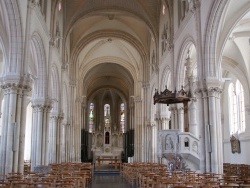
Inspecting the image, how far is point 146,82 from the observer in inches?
1410

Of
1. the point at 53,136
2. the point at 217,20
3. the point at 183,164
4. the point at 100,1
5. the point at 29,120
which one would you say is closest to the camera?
the point at 217,20

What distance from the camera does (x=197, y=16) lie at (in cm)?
1778

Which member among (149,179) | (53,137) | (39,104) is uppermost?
(39,104)

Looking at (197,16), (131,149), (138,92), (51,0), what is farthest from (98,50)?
(197,16)

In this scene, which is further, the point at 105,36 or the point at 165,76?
the point at 105,36

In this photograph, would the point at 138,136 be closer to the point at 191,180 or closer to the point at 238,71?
the point at 238,71

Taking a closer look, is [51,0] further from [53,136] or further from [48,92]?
[53,136]

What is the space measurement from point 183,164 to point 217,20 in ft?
27.3

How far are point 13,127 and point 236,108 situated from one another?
23.2m

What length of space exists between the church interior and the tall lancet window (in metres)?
0.10

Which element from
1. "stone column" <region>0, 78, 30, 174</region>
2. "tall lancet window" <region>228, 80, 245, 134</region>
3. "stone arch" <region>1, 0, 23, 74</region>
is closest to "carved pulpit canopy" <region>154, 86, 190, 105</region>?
"stone column" <region>0, 78, 30, 174</region>

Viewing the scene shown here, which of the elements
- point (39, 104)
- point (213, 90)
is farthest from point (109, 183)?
point (213, 90)

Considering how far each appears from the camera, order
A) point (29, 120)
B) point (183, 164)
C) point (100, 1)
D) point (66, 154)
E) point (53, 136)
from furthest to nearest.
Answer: point (29, 120), point (66, 154), point (100, 1), point (53, 136), point (183, 164)

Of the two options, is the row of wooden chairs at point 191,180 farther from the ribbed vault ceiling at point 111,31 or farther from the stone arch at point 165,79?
the ribbed vault ceiling at point 111,31
